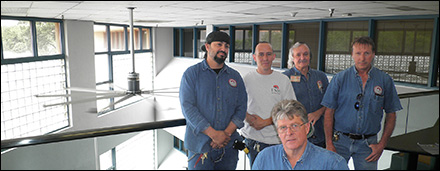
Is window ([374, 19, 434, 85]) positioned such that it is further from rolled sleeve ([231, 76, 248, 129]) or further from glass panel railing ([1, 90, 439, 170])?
rolled sleeve ([231, 76, 248, 129])

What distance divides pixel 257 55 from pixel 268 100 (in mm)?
391

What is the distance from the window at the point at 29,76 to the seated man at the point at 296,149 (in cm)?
620

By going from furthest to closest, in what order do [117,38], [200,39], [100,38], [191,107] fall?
1. [200,39]
2. [117,38]
3. [100,38]
4. [191,107]

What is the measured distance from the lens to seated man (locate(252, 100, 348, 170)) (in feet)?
5.64

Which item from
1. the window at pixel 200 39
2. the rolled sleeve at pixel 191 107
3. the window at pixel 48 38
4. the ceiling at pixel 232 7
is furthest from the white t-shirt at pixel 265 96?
the window at pixel 200 39

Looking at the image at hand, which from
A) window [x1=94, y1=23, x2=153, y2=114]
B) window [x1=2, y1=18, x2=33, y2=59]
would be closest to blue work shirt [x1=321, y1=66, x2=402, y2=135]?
window [x1=2, y1=18, x2=33, y2=59]

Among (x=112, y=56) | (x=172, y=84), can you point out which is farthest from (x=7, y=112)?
(x=172, y=84)

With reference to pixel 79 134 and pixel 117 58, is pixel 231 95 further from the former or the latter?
pixel 117 58

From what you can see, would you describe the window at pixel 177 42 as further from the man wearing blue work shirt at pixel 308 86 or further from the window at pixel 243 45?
the man wearing blue work shirt at pixel 308 86

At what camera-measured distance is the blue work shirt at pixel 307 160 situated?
1.71 meters

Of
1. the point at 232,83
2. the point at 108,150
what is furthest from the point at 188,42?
the point at 108,150

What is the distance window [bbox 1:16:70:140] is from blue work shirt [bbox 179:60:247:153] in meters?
5.41

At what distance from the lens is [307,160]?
69.1 inches

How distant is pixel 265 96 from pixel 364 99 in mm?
738
